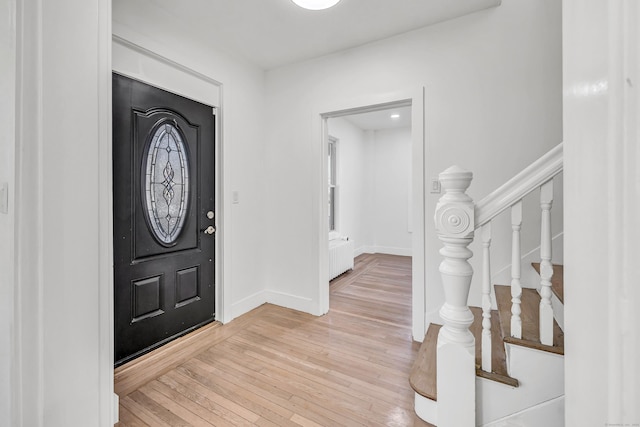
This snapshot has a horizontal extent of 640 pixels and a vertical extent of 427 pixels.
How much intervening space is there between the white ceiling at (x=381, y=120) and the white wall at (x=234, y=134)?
2.28m

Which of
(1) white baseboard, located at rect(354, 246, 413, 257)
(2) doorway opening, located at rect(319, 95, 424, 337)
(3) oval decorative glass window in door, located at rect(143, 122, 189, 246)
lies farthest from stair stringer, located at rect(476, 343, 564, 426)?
(1) white baseboard, located at rect(354, 246, 413, 257)

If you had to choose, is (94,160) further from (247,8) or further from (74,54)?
(247,8)

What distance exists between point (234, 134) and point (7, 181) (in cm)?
173

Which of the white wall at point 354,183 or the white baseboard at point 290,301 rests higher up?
the white wall at point 354,183

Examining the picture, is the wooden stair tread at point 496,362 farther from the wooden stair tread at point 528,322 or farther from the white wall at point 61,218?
the white wall at point 61,218

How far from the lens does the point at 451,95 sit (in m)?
2.14

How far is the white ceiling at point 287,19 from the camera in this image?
6.48 ft

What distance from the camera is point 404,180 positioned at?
559 centimetres

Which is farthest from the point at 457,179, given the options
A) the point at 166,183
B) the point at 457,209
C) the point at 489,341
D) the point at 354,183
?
the point at 354,183

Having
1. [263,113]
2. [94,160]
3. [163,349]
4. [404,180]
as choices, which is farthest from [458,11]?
[404,180]

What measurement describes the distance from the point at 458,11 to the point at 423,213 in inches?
59.9

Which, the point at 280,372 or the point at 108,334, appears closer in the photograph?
the point at 108,334

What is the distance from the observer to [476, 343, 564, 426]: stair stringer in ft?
3.57

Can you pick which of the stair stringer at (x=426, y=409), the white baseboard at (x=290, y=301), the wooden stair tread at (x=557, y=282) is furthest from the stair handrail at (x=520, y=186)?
the white baseboard at (x=290, y=301)
